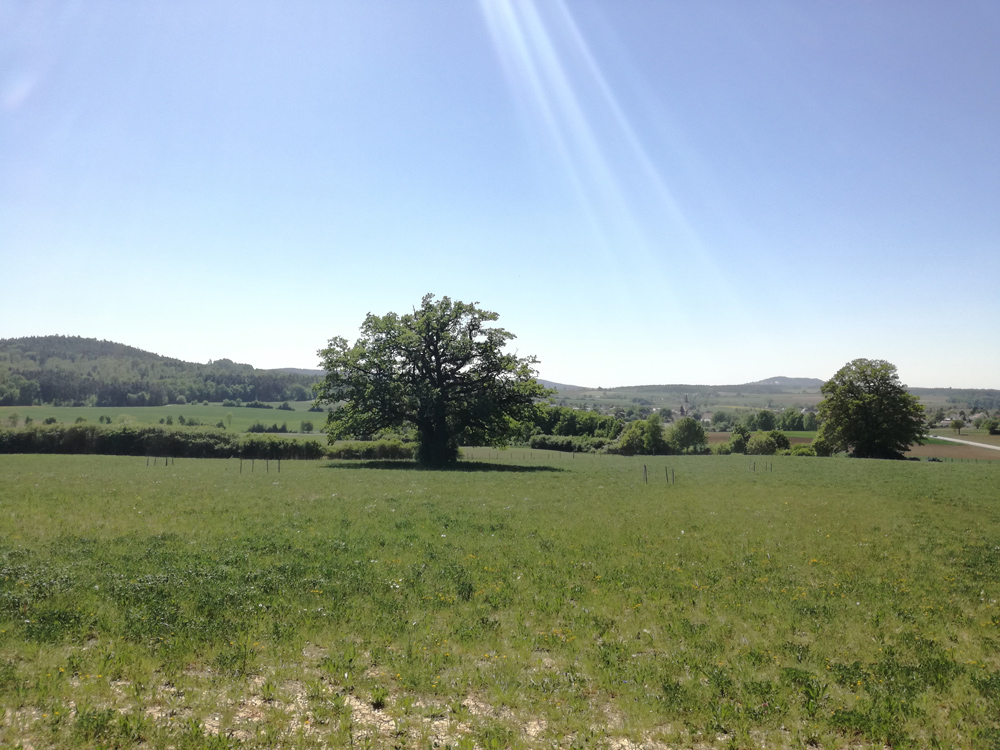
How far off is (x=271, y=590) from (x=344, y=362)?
122 ft

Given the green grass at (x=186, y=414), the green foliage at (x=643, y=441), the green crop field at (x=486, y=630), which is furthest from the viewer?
the green grass at (x=186, y=414)

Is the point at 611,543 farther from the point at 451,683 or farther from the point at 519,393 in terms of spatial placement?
the point at 519,393

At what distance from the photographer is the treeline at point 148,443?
59.0 metres

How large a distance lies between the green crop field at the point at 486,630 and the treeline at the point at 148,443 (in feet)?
127

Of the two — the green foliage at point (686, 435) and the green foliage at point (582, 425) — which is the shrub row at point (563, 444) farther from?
the green foliage at point (686, 435)

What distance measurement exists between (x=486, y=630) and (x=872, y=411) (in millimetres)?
72133

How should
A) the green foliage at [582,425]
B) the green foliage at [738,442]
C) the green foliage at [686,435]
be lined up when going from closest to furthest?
1. the green foliage at [738,442]
2. the green foliage at [686,435]
3. the green foliage at [582,425]

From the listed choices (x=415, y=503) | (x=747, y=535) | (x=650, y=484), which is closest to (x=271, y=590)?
(x=415, y=503)

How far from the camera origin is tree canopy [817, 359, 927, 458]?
219 feet

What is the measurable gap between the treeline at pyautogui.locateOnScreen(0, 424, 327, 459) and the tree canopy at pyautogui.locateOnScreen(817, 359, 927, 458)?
60279 mm

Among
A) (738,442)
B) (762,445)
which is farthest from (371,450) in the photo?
(738,442)

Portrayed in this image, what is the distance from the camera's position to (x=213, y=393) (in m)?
175

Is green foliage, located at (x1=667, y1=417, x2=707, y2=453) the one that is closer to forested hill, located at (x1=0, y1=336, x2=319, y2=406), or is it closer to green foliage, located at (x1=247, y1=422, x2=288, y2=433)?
green foliage, located at (x1=247, y1=422, x2=288, y2=433)

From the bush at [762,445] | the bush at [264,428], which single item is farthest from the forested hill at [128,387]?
the bush at [762,445]
